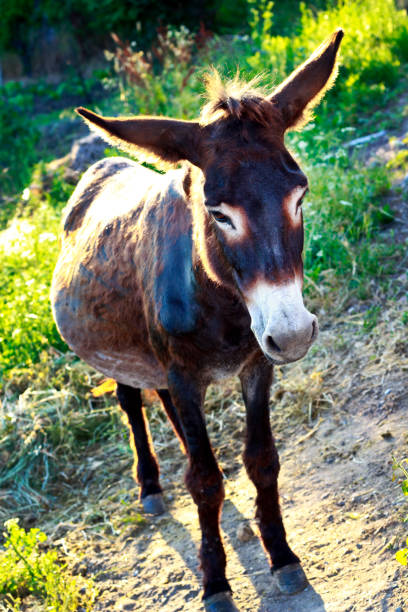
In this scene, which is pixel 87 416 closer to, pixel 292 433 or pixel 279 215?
Answer: pixel 292 433

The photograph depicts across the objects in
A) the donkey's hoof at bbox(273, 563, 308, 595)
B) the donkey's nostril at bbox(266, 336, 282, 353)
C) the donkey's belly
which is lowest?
the donkey's hoof at bbox(273, 563, 308, 595)

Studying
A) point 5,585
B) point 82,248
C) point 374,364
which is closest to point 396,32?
point 374,364

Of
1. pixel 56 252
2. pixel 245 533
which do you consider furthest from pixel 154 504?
pixel 56 252

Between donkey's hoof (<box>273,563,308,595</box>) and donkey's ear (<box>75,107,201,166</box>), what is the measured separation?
6.07 feet

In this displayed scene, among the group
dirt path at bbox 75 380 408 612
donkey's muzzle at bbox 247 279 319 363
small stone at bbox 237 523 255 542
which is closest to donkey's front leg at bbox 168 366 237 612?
dirt path at bbox 75 380 408 612

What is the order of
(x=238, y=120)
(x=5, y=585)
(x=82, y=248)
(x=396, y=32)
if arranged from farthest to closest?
(x=396, y=32)
(x=82, y=248)
(x=5, y=585)
(x=238, y=120)

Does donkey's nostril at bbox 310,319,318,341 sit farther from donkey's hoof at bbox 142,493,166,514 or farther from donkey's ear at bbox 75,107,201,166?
donkey's hoof at bbox 142,493,166,514

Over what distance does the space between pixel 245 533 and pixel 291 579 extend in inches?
21.0

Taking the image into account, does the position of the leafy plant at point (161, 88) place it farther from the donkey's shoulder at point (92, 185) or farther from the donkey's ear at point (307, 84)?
the donkey's ear at point (307, 84)

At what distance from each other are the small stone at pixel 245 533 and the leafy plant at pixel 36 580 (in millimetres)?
791

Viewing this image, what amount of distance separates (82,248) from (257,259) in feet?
6.01

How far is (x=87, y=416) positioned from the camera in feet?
16.5

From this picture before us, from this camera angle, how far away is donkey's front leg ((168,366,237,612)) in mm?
3061

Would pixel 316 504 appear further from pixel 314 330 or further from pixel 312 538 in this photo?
pixel 314 330
